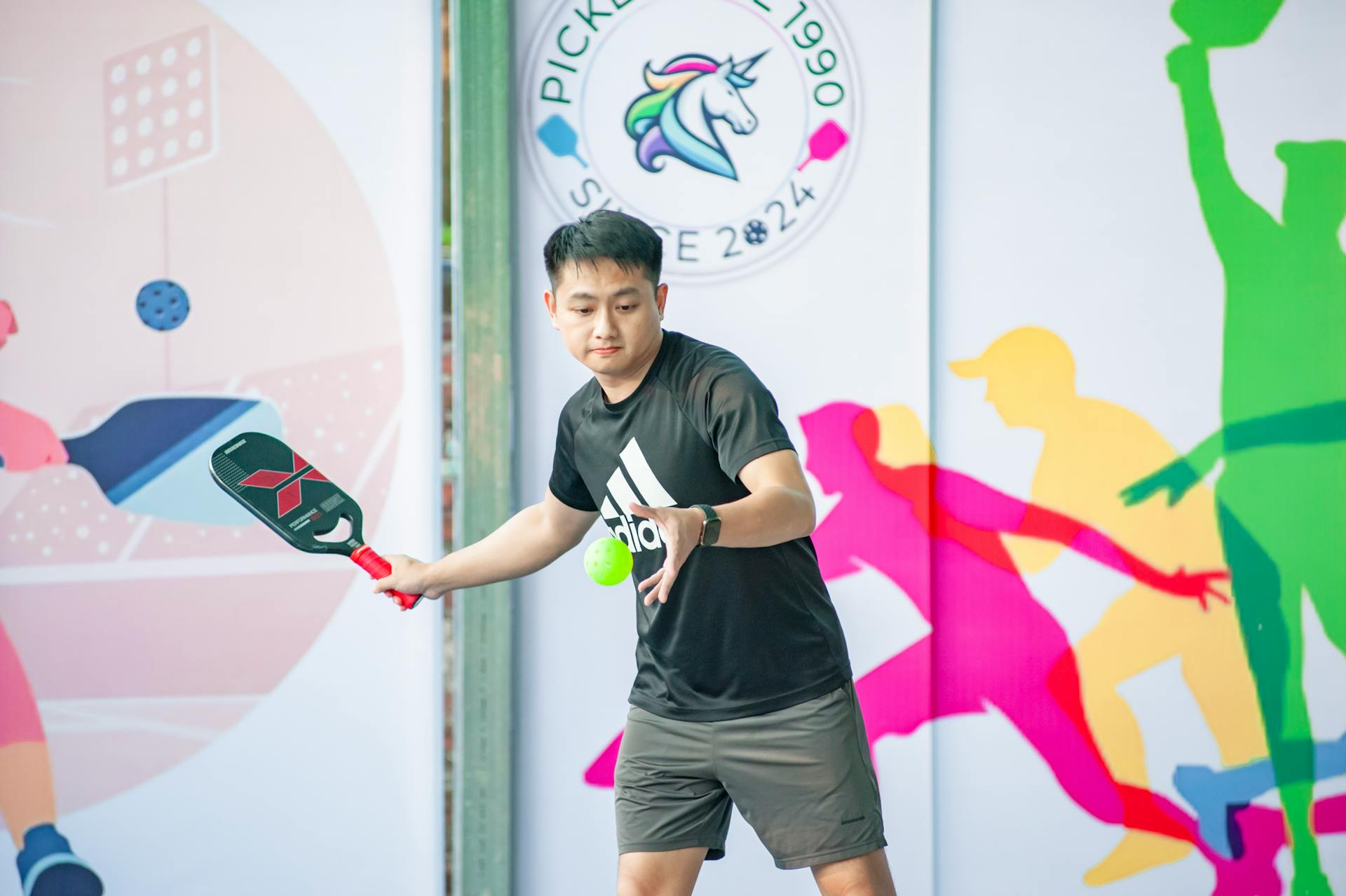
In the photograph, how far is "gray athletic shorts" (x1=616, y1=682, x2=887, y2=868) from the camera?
1929mm

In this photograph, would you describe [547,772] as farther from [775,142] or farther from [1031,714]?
[775,142]

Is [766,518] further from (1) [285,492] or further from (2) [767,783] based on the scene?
(1) [285,492]

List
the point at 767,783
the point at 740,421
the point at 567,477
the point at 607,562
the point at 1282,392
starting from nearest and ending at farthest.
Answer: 1. the point at 607,562
2. the point at 740,421
3. the point at 767,783
4. the point at 567,477
5. the point at 1282,392

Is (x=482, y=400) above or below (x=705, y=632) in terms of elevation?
above

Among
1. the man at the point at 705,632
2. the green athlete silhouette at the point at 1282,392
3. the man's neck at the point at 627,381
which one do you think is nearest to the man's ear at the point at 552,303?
the man at the point at 705,632

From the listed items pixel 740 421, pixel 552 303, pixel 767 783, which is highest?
pixel 552 303

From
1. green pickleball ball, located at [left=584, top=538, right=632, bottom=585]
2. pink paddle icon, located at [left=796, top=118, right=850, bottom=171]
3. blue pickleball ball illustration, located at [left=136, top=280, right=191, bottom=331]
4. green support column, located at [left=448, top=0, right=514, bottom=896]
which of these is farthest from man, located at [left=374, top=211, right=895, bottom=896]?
blue pickleball ball illustration, located at [left=136, top=280, right=191, bottom=331]

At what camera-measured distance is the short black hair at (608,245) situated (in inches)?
76.4

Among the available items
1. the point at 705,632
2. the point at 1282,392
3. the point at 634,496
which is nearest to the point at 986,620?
the point at 1282,392

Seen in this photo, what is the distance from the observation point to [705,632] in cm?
198

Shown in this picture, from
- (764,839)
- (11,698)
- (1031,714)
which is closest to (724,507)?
(764,839)

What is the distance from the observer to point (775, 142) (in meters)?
2.74

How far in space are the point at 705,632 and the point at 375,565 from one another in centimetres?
61

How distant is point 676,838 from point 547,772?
0.81 m
